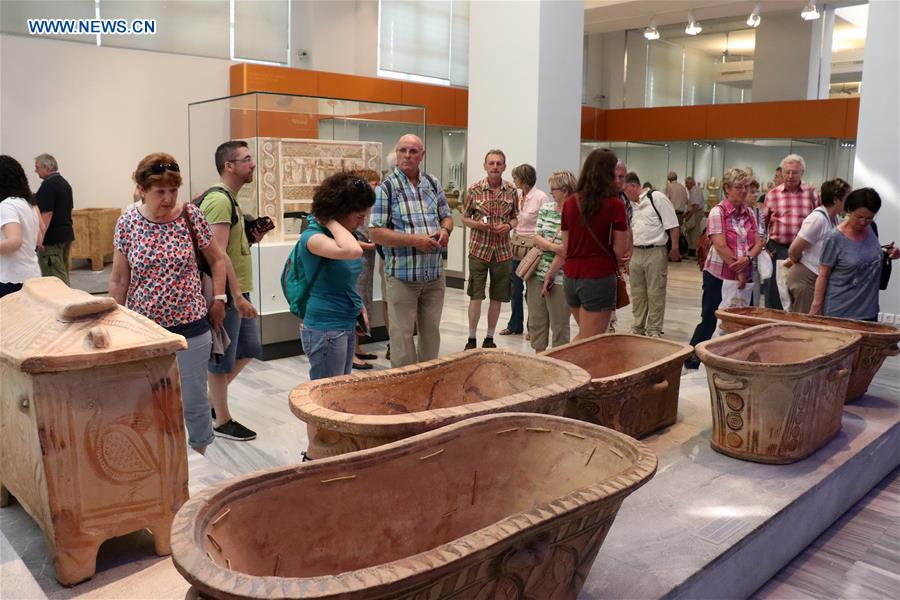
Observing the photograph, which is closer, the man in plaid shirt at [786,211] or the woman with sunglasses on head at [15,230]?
the woman with sunglasses on head at [15,230]

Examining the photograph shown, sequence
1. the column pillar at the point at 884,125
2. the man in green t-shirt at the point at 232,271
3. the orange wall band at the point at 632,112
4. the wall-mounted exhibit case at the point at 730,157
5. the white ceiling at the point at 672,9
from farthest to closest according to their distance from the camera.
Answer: the white ceiling at the point at 672,9 < the wall-mounted exhibit case at the point at 730,157 < the orange wall band at the point at 632,112 < the column pillar at the point at 884,125 < the man in green t-shirt at the point at 232,271

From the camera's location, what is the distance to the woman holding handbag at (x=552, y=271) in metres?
5.26

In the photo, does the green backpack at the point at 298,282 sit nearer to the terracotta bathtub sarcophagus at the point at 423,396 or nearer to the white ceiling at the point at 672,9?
the terracotta bathtub sarcophagus at the point at 423,396

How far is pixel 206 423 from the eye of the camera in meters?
3.14

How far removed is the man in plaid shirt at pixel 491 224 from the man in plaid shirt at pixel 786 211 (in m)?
2.06

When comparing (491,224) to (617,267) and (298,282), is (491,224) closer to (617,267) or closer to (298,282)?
(617,267)

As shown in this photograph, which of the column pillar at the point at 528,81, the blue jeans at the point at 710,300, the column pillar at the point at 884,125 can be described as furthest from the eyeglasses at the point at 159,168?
the column pillar at the point at 884,125

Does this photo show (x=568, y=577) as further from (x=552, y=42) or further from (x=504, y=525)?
(x=552, y=42)

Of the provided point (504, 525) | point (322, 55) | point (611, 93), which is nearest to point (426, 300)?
point (504, 525)

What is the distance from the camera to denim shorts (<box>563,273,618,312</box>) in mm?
4371

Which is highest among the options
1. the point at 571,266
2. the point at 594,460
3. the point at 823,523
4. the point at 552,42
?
the point at 552,42

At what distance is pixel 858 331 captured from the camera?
13.1 feet

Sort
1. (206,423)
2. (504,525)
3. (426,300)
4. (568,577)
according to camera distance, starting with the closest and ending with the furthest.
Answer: (504,525)
(568,577)
(206,423)
(426,300)

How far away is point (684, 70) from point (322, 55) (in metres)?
9.20
